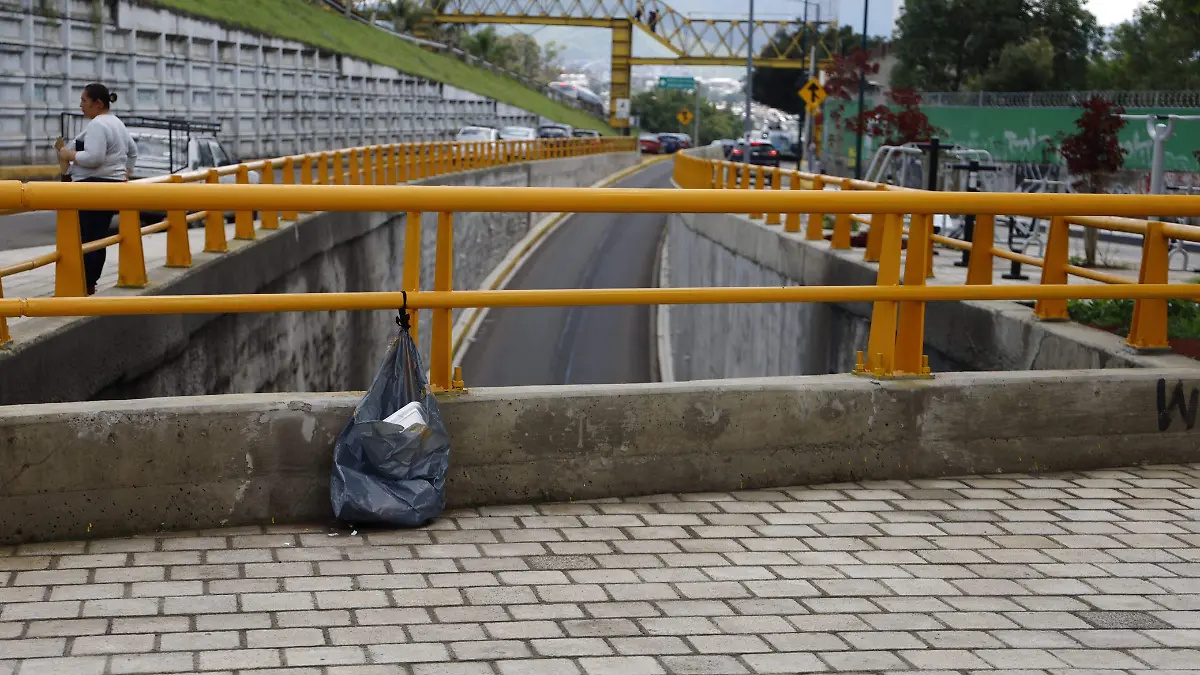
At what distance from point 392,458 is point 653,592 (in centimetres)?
120

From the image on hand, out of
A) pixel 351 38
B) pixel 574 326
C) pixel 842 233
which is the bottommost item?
pixel 574 326

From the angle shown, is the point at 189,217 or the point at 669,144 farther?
the point at 669,144

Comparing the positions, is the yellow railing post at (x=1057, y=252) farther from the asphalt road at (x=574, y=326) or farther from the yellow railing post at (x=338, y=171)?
the asphalt road at (x=574, y=326)

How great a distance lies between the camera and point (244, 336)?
47.3 ft

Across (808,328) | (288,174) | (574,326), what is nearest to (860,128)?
(574,326)

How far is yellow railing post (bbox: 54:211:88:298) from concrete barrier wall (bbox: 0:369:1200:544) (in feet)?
9.30

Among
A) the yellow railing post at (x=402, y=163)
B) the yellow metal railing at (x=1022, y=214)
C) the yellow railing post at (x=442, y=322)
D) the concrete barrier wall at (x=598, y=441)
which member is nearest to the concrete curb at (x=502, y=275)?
the yellow railing post at (x=402, y=163)

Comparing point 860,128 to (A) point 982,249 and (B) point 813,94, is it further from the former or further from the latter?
(A) point 982,249

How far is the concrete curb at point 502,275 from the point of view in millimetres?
35156

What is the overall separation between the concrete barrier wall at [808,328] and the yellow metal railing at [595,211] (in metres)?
0.97

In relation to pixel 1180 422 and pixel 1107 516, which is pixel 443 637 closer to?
pixel 1107 516

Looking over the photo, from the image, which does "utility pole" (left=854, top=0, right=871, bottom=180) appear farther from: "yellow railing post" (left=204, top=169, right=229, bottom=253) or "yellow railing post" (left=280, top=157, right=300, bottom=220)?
"yellow railing post" (left=204, top=169, right=229, bottom=253)

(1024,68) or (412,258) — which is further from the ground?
(1024,68)

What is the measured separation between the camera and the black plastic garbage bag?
5832 mm
